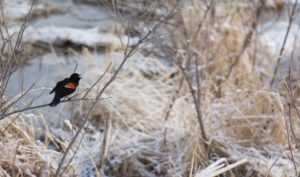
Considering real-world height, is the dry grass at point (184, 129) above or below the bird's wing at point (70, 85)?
below

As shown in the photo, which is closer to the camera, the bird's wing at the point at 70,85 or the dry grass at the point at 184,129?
the bird's wing at the point at 70,85

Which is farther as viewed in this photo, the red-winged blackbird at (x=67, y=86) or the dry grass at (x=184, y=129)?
the dry grass at (x=184, y=129)

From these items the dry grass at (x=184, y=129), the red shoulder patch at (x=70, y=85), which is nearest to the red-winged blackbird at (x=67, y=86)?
the red shoulder patch at (x=70, y=85)

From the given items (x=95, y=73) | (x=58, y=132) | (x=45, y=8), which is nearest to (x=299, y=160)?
(x=58, y=132)

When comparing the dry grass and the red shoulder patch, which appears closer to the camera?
the red shoulder patch

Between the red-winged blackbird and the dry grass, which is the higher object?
the red-winged blackbird

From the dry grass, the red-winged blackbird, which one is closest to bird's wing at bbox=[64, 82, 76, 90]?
the red-winged blackbird

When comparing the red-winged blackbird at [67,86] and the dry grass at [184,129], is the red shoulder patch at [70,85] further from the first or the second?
the dry grass at [184,129]

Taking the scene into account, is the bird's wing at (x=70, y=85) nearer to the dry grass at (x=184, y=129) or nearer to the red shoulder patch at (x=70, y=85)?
the red shoulder patch at (x=70, y=85)

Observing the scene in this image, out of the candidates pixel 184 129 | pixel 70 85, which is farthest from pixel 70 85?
pixel 184 129

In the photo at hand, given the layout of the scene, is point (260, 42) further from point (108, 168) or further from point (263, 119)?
point (108, 168)

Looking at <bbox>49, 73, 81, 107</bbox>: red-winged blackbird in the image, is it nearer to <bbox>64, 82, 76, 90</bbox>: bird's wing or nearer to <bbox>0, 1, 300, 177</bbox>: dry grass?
<bbox>64, 82, 76, 90</bbox>: bird's wing

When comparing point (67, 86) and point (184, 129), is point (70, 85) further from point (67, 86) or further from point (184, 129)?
point (184, 129)

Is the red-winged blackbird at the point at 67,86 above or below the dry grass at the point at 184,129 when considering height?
above
